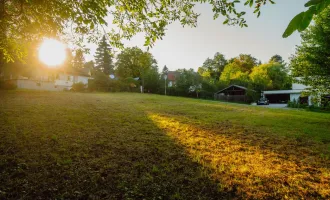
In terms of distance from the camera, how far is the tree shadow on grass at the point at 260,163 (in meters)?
3.40

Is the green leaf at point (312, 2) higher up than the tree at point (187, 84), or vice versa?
the tree at point (187, 84)

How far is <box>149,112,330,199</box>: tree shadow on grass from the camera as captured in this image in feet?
11.1

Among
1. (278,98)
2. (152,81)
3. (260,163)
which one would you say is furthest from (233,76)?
(260,163)

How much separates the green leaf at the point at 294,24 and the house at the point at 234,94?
142 ft

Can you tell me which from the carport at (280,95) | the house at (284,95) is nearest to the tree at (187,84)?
the house at (284,95)

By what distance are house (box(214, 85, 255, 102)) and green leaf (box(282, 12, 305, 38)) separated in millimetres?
43213

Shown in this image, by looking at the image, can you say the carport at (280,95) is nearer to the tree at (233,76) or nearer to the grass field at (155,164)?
the tree at (233,76)

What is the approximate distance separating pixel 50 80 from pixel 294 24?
44.6 metres

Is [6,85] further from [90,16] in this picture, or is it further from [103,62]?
[103,62]

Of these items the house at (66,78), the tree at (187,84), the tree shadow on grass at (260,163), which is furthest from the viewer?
the tree at (187,84)

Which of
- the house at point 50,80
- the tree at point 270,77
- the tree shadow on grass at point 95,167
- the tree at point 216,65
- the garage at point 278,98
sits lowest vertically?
the tree shadow on grass at point 95,167

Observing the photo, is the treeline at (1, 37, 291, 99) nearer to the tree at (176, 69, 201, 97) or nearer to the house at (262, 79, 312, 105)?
the tree at (176, 69, 201, 97)

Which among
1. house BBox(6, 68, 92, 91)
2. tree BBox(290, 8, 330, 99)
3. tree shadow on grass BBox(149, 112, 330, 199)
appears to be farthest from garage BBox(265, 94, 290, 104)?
house BBox(6, 68, 92, 91)

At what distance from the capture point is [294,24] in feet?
4.09
